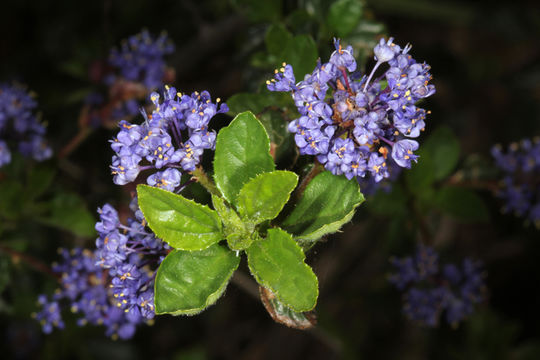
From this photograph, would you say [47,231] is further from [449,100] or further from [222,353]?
[449,100]

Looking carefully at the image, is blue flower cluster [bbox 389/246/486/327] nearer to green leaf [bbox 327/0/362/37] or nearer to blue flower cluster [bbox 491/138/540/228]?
blue flower cluster [bbox 491/138/540/228]

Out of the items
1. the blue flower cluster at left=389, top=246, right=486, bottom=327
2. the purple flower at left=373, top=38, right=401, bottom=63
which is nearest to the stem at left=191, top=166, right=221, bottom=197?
the purple flower at left=373, top=38, right=401, bottom=63

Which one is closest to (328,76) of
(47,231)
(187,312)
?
(187,312)

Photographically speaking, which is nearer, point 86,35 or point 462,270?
point 462,270

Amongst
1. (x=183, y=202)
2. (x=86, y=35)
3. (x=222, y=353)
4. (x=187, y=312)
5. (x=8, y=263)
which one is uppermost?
(x=183, y=202)

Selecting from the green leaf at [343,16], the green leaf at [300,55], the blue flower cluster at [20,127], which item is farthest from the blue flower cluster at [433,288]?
the blue flower cluster at [20,127]

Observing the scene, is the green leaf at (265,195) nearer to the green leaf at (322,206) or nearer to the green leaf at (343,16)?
the green leaf at (322,206)

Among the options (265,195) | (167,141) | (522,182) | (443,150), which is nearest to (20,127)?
(167,141)
